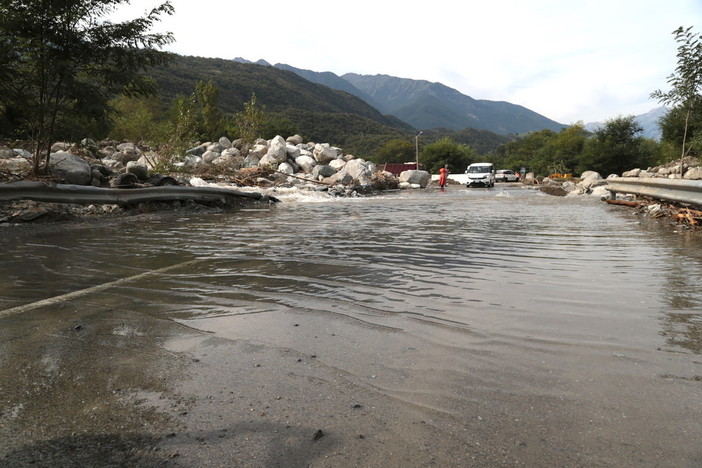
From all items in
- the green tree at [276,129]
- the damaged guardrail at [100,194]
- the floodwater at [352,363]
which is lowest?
the floodwater at [352,363]

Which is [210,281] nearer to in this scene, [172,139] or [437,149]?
[172,139]

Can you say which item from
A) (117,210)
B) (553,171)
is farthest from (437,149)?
(117,210)

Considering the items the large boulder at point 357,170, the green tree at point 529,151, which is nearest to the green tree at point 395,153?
Answer: the green tree at point 529,151

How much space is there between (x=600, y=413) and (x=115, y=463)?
1887 mm

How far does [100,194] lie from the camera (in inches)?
428

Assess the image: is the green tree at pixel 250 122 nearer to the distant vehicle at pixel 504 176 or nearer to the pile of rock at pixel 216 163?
the pile of rock at pixel 216 163

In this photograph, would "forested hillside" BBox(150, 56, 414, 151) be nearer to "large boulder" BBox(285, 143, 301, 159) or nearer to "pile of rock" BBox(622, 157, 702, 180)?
"large boulder" BBox(285, 143, 301, 159)

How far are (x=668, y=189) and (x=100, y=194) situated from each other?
12446mm

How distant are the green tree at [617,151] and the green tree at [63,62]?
5310cm

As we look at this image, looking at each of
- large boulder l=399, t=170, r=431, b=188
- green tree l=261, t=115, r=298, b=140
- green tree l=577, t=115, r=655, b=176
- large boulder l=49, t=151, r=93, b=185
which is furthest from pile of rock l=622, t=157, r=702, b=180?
green tree l=261, t=115, r=298, b=140

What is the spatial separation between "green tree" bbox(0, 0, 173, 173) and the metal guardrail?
12119 mm

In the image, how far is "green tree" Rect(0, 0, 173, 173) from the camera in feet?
34.1

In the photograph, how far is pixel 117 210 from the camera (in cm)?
1141

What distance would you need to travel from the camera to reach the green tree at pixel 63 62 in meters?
10.4
